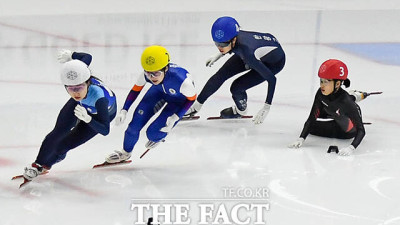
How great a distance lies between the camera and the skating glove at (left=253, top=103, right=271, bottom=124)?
17.5ft

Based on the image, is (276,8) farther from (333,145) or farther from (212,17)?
(333,145)

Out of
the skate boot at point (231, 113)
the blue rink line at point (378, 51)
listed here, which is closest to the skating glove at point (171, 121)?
the skate boot at point (231, 113)

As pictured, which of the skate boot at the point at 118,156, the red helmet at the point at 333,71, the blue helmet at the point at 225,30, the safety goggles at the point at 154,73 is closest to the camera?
the safety goggles at the point at 154,73

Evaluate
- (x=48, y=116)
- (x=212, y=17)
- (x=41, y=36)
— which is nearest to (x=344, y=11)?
→ (x=212, y=17)

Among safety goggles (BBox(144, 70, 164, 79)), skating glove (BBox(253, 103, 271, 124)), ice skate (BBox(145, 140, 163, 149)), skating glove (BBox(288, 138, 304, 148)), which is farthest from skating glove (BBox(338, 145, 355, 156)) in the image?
safety goggles (BBox(144, 70, 164, 79))

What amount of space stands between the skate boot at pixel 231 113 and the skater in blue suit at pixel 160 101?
118cm

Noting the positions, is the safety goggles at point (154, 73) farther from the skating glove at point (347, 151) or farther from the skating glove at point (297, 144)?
the skating glove at point (347, 151)

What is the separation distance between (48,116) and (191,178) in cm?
191

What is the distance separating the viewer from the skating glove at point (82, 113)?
12.9ft

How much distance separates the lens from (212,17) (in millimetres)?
8820

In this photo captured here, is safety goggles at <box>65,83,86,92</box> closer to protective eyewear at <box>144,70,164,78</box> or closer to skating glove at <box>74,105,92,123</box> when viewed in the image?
skating glove at <box>74,105,92,123</box>

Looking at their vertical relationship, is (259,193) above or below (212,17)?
below

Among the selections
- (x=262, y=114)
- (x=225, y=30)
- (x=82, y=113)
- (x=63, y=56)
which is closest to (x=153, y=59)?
(x=82, y=113)

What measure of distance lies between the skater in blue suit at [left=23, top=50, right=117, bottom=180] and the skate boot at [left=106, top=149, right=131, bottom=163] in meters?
0.31
